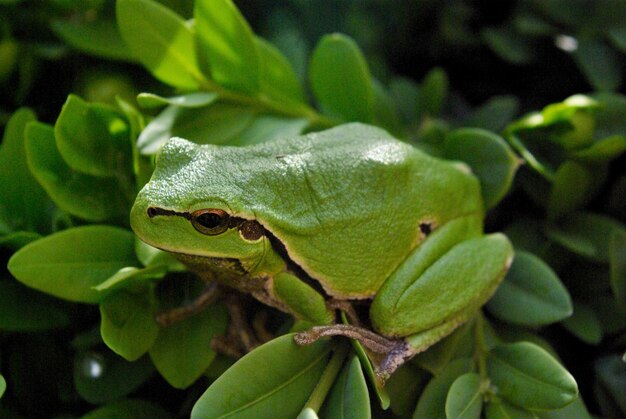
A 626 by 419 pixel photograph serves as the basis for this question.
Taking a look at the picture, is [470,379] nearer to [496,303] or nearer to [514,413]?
[514,413]

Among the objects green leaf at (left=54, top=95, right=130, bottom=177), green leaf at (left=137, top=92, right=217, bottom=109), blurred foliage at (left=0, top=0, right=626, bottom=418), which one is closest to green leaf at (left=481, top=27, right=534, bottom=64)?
blurred foliage at (left=0, top=0, right=626, bottom=418)

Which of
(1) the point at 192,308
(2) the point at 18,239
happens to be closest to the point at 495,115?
(1) the point at 192,308

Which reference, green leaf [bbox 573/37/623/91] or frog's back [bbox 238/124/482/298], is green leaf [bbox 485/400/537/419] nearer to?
frog's back [bbox 238/124/482/298]

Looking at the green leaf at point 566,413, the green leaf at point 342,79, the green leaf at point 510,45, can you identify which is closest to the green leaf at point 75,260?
the green leaf at point 342,79

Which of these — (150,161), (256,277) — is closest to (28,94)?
(150,161)

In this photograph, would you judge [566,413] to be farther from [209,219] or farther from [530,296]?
[209,219]

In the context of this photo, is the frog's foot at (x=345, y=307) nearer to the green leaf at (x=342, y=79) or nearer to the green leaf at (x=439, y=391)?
the green leaf at (x=439, y=391)
